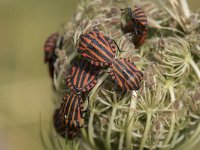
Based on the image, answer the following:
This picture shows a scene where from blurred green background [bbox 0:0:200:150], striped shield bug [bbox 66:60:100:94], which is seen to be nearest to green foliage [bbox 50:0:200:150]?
striped shield bug [bbox 66:60:100:94]

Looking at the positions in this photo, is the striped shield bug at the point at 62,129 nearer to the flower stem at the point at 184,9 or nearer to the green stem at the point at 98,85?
the green stem at the point at 98,85

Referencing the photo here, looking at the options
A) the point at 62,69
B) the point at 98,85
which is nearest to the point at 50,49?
the point at 62,69

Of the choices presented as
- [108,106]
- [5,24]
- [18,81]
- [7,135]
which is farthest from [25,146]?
[108,106]

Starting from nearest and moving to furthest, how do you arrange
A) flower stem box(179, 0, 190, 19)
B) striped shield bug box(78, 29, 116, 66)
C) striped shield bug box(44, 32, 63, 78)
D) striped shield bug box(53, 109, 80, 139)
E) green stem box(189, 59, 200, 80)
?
striped shield bug box(78, 29, 116, 66)
green stem box(189, 59, 200, 80)
striped shield bug box(53, 109, 80, 139)
flower stem box(179, 0, 190, 19)
striped shield bug box(44, 32, 63, 78)

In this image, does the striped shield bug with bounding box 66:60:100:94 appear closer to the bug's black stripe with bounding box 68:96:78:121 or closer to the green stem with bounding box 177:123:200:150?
the bug's black stripe with bounding box 68:96:78:121

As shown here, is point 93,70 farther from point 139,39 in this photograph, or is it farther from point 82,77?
point 139,39

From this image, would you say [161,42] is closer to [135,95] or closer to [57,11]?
[135,95]

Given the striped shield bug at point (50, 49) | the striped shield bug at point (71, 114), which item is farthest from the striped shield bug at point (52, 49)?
the striped shield bug at point (71, 114)
